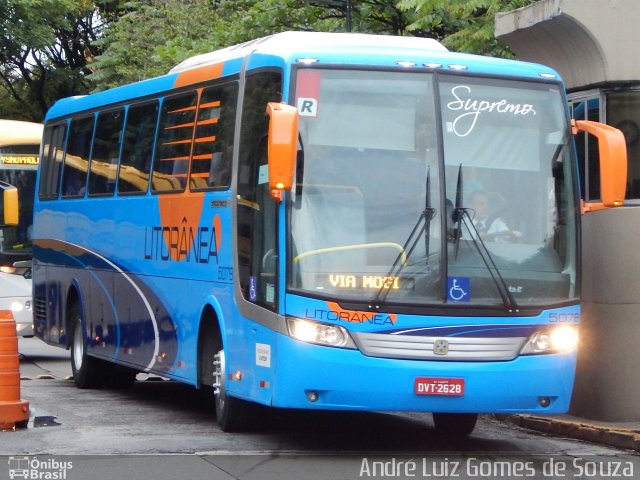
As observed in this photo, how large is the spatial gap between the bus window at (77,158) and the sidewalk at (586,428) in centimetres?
616

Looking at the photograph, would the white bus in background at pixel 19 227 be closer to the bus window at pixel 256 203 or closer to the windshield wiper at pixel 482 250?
the bus window at pixel 256 203

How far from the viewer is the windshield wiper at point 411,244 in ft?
33.9

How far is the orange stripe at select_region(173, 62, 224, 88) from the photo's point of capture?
1270cm

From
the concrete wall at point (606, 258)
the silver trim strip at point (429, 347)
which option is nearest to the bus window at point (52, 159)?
the concrete wall at point (606, 258)

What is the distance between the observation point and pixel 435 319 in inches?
410

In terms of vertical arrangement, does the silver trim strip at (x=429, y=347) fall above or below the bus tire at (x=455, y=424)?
above

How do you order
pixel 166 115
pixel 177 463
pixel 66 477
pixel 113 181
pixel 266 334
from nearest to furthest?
pixel 66 477 < pixel 177 463 < pixel 266 334 < pixel 166 115 < pixel 113 181

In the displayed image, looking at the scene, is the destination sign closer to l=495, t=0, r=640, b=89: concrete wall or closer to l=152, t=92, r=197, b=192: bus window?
l=152, t=92, r=197, b=192: bus window

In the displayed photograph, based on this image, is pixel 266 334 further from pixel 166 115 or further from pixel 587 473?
pixel 166 115

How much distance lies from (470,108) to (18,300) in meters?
12.9

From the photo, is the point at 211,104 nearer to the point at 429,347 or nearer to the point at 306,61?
the point at 306,61

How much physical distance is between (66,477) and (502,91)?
15.4ft

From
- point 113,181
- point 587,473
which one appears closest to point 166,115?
point 113,181

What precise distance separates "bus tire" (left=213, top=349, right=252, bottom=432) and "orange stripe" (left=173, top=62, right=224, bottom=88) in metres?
2.64
